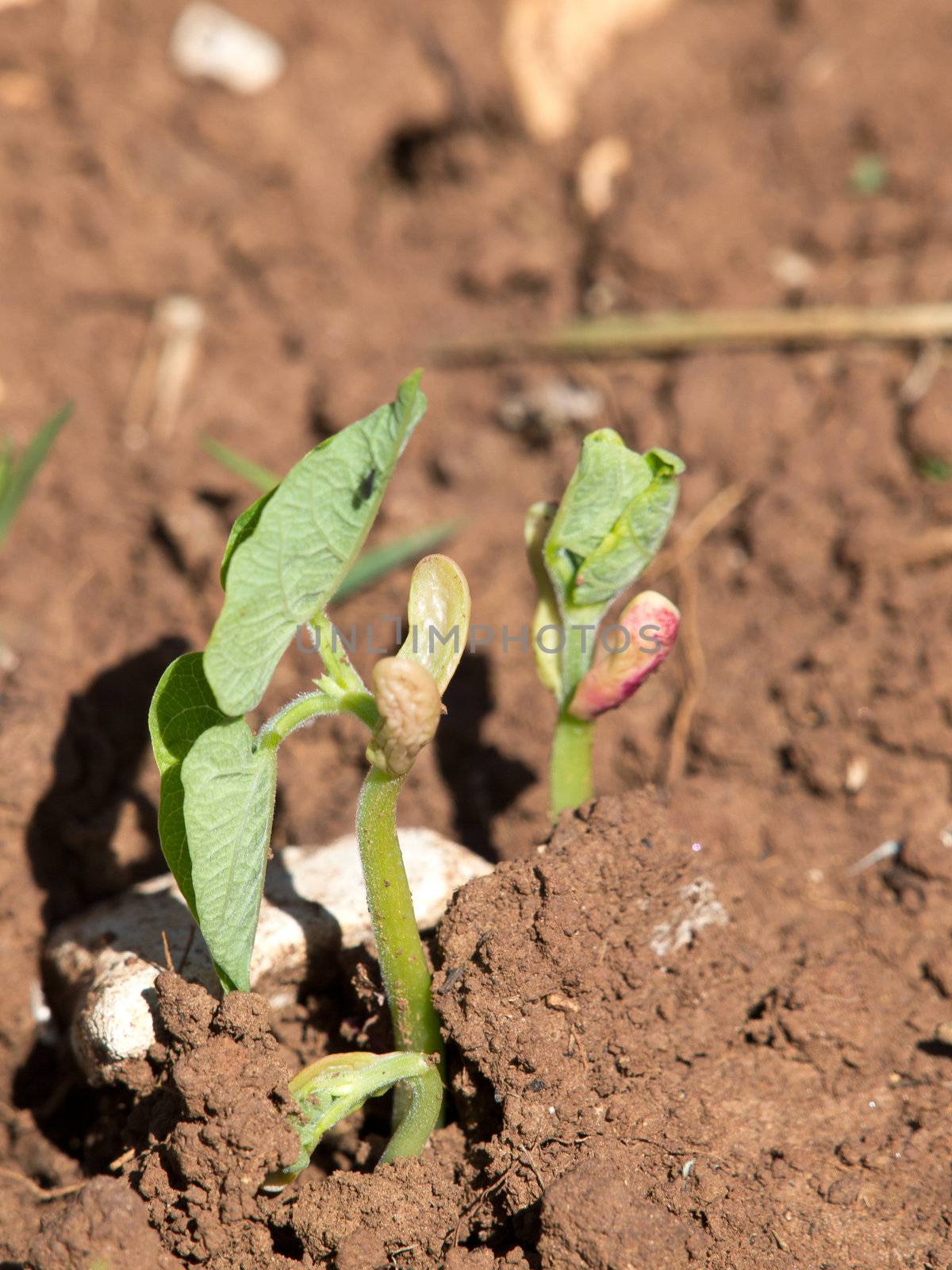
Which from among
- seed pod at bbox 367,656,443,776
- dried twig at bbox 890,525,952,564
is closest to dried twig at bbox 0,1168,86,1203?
seed pod at bbox 367,656,443,776

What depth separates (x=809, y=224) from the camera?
9.38 ft

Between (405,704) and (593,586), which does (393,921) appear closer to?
(405,704)

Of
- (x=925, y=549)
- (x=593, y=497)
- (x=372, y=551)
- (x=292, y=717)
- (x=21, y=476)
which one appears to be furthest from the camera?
(x=372, y=551)

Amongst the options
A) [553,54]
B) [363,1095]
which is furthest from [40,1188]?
[553,54]

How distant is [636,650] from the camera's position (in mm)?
1529

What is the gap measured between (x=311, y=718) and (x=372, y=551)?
102 centimetres

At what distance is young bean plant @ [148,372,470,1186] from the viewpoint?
4.02ft

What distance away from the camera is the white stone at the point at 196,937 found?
57.6 inches

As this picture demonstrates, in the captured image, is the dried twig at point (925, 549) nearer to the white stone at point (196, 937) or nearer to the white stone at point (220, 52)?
the white stone at point (196, 937)

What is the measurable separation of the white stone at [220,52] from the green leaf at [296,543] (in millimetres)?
2185

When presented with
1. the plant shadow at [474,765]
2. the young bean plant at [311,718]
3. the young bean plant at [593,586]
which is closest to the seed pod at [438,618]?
the young bean plant at [311,718]

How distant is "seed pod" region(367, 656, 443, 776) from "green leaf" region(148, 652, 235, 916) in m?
0.23

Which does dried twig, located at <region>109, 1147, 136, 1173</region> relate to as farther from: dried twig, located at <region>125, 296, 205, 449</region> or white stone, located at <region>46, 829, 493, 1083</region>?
dried twig, located at <region>125, 296, 205, 449</region>

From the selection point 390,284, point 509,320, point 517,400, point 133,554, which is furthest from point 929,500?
point 133,554
